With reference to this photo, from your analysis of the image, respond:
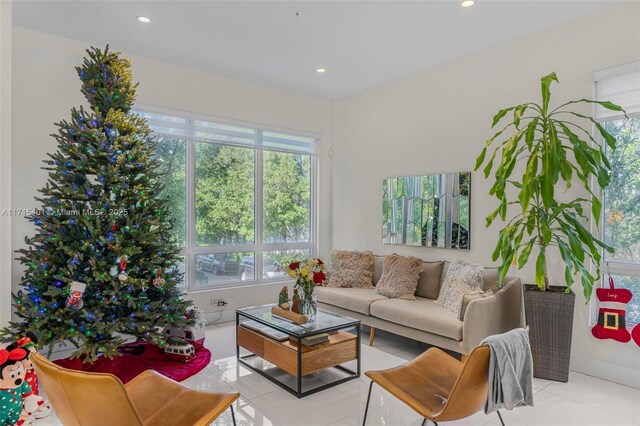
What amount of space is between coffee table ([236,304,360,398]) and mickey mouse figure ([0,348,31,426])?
164 centimetres

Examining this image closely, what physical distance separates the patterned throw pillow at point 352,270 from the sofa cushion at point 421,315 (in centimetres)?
74

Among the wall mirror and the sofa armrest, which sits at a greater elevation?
the wall mirror

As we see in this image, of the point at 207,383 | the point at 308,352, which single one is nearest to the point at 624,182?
the point at 308,352

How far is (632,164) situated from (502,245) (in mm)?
1286

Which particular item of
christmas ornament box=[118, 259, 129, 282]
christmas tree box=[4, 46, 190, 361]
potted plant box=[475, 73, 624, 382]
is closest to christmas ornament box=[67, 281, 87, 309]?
christmas tree box=[4, 46, 190, 361]

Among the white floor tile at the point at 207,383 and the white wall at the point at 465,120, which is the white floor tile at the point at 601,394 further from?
the white floor tile at the point at 207,383

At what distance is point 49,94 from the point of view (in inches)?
148

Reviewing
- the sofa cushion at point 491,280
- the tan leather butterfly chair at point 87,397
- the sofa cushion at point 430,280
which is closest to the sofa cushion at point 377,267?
the sofa cushion at point 430,280

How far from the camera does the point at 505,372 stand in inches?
72.3

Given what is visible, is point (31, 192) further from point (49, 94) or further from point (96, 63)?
point (96, 63)

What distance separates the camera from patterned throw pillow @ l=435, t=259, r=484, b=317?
3521mm

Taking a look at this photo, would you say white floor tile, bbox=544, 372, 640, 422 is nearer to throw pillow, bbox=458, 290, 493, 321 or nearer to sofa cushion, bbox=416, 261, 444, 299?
throw pillow, bbox=458, 290, 493, 321

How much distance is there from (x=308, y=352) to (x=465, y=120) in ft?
9.91

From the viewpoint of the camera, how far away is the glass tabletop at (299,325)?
9.84 ft
